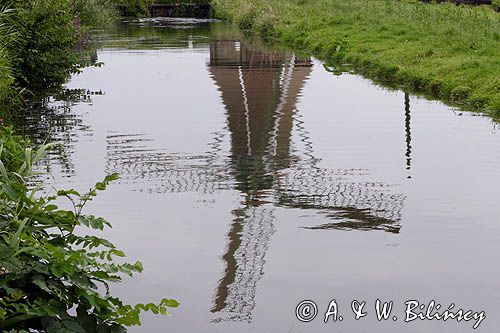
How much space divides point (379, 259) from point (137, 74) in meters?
16.8

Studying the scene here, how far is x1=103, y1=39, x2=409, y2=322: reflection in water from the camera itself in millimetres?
8430

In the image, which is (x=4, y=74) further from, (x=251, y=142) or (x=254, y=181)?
(x=254, y=181)

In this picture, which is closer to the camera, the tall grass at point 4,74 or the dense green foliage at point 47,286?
the dense green foliage at point 47,286

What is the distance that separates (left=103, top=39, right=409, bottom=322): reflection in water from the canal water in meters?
0.03

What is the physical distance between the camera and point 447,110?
1736 cm

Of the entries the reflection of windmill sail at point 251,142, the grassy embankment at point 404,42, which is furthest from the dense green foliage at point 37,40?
the grassy embankment at point 404,42

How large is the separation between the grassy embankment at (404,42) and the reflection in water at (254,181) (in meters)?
3.41

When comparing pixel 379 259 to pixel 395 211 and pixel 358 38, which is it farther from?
pixel 358 38

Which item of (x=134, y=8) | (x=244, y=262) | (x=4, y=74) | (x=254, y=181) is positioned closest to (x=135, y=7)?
(x=134, y=8)

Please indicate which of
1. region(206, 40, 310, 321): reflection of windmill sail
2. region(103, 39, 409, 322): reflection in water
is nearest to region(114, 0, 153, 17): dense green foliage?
region(206, 40, 310, 321): reflection of windmill sail

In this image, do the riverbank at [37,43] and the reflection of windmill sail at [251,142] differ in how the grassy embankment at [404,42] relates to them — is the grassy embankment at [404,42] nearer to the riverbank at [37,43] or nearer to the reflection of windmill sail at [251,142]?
the reflection of windmill sail at [251,142]

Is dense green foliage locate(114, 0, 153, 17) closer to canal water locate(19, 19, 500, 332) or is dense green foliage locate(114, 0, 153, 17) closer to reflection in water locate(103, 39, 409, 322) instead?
canal water locate(19, 19, 500, 332)

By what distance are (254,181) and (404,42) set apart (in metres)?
15.5

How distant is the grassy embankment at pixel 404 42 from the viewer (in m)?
19.2
